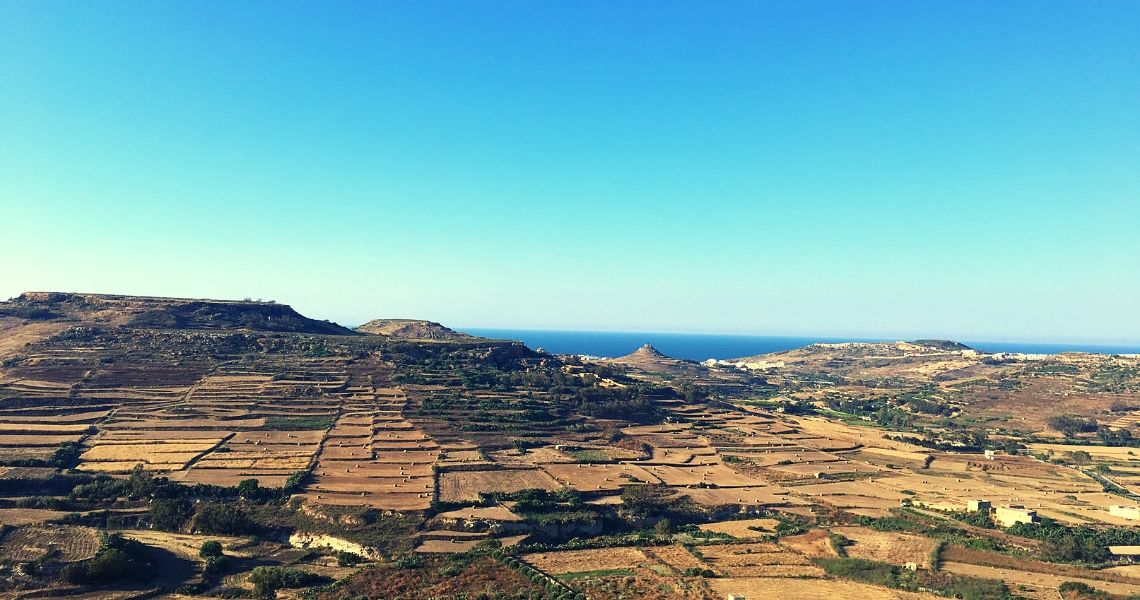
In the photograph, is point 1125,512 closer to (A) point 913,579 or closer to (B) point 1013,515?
(B) point 1013,515

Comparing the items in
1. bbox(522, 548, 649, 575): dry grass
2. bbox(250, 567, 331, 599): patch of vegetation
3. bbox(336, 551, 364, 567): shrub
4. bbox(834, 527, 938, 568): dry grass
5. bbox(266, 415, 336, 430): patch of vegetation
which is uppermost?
bbox(266, 415, 336, 430): patch of vegetation

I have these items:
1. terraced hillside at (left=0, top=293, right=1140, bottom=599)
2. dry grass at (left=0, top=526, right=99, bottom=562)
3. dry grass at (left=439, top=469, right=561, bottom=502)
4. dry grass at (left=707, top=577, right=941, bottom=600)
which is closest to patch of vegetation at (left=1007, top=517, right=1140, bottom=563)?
terraced hillside at (left=0, top=293, right=1140, bottom=599)

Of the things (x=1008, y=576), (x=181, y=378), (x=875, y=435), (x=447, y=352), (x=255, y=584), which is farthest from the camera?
(x=447, y=352)

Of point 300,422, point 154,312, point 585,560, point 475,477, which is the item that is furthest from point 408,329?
point 585,560

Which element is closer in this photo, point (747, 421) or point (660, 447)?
point (660, 447)

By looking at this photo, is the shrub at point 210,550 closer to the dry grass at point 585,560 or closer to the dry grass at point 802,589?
the dry grass at point 585,560

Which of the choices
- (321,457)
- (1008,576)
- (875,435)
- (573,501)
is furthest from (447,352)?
(1008,576)

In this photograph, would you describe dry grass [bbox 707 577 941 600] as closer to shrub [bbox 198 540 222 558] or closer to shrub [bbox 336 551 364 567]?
shrub [bbox 336 551 364 567]

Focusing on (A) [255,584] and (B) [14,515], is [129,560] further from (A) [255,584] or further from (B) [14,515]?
(B) [14,515]

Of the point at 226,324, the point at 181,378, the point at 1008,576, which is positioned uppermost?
the point at 226,324
